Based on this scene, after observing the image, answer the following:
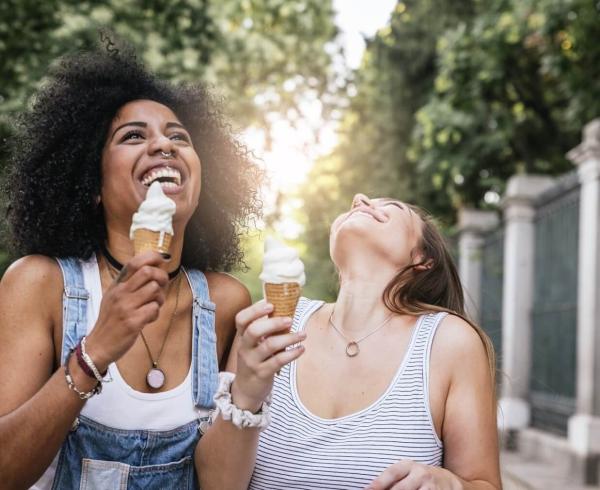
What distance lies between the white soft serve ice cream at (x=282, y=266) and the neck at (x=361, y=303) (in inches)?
25.4

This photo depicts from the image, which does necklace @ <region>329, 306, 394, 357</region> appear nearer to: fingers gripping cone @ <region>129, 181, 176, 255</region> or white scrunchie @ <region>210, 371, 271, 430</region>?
white scrunchie @ <region>210, 371, 271, 430</region>

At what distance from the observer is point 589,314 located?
27.5 ft

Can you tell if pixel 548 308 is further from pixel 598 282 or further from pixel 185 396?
pixel 185 396

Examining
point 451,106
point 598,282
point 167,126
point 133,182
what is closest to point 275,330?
point 133,182

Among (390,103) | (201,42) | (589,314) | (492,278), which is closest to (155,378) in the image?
(589,314)

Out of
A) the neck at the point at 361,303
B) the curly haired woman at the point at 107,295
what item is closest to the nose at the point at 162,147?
the curly haired woman at the point at 107,295

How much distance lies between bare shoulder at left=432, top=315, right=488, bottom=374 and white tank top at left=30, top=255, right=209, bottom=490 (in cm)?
87

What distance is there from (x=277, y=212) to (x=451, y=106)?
15.3ft

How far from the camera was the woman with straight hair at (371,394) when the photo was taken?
98.4 inches

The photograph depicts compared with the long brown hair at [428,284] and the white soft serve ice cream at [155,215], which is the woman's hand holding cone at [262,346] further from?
the long brown hair at [428,284]

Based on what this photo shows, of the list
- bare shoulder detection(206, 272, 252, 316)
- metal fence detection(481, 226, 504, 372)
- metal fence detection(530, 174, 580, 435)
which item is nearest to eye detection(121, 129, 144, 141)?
bare shoulder detection(206, 272, 252, 316)

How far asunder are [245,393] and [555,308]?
27.8ft

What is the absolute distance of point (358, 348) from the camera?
2.96 metres

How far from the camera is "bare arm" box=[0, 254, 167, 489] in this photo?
6.92 ft
